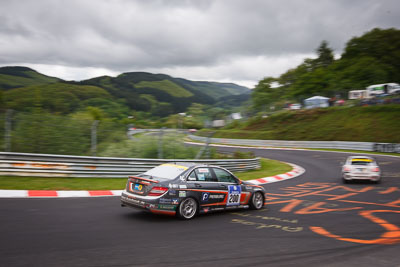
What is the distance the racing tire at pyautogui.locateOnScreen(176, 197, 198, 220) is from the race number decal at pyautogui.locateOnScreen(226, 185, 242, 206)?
1194 mm

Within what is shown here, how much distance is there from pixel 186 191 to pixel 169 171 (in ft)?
2.39

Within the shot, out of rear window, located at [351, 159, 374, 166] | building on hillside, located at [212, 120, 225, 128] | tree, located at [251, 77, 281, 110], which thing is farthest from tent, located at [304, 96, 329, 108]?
rear window, located at [351, 159, 374, 166]

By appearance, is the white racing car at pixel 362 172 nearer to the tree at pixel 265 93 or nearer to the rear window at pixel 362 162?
the rear window at pixel 362 162

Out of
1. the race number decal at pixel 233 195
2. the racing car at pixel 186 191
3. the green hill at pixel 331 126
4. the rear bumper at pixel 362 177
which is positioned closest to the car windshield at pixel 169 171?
the racing car at pixel 186 191

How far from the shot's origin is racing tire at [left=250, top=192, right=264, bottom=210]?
31.8 feet

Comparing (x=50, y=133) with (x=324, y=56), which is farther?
(x=324, y=56)

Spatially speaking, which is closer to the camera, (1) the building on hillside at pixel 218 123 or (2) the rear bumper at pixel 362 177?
(2) the rear bumper at pixel 362 177

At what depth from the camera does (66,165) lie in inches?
522

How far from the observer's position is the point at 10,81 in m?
174

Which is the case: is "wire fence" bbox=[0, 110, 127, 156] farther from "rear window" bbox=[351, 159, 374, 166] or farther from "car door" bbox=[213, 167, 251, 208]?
"rear window" bbox=[351, 159, 374, 166]

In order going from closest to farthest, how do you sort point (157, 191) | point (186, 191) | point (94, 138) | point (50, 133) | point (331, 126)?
point (157, 191), point (186, 191), point (50, 133), point (94, 138), point (331, 126)

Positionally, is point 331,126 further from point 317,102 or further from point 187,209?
point 187,209

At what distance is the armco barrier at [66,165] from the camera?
1235 centimetres

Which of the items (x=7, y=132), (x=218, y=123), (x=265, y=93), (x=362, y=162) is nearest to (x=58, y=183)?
(x=7, y=132)
